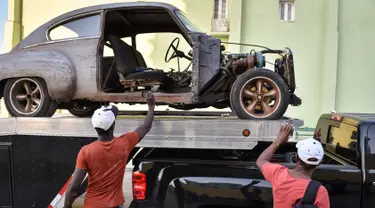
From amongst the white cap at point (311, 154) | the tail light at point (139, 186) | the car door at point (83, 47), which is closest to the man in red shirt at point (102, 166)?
the tail light at point (139, 186)

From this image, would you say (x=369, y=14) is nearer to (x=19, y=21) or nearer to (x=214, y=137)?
(x=214, y=137)

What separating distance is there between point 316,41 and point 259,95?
23.4 ft

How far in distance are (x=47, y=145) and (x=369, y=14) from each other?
9412 millimetres

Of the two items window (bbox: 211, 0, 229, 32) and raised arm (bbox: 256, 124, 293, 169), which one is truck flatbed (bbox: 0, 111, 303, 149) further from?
window (bbox: 211, 0, 229, 32)

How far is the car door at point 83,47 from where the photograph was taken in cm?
427

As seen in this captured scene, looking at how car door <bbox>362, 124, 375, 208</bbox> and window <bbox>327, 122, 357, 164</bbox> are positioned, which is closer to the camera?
car door <bbox>362, 124, 375, 208</bbox>

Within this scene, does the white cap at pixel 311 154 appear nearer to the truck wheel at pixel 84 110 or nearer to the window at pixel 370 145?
the window at pixel 370 145

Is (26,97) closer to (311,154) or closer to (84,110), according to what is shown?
(84,110)

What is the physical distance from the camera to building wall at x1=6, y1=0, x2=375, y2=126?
10.1 metres

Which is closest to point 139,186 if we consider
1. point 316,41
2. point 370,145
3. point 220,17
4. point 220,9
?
point 370,145

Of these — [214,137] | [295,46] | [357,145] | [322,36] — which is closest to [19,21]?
[295,46]

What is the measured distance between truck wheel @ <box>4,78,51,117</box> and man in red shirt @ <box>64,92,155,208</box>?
1.73m

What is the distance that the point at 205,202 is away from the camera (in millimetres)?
3148

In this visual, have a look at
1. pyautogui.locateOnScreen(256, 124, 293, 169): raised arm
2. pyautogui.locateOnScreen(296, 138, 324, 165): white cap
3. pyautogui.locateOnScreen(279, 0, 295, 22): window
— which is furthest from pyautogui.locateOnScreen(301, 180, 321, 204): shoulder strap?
pyautogui.locateOnScreen(279, 0, 295, 22): window
